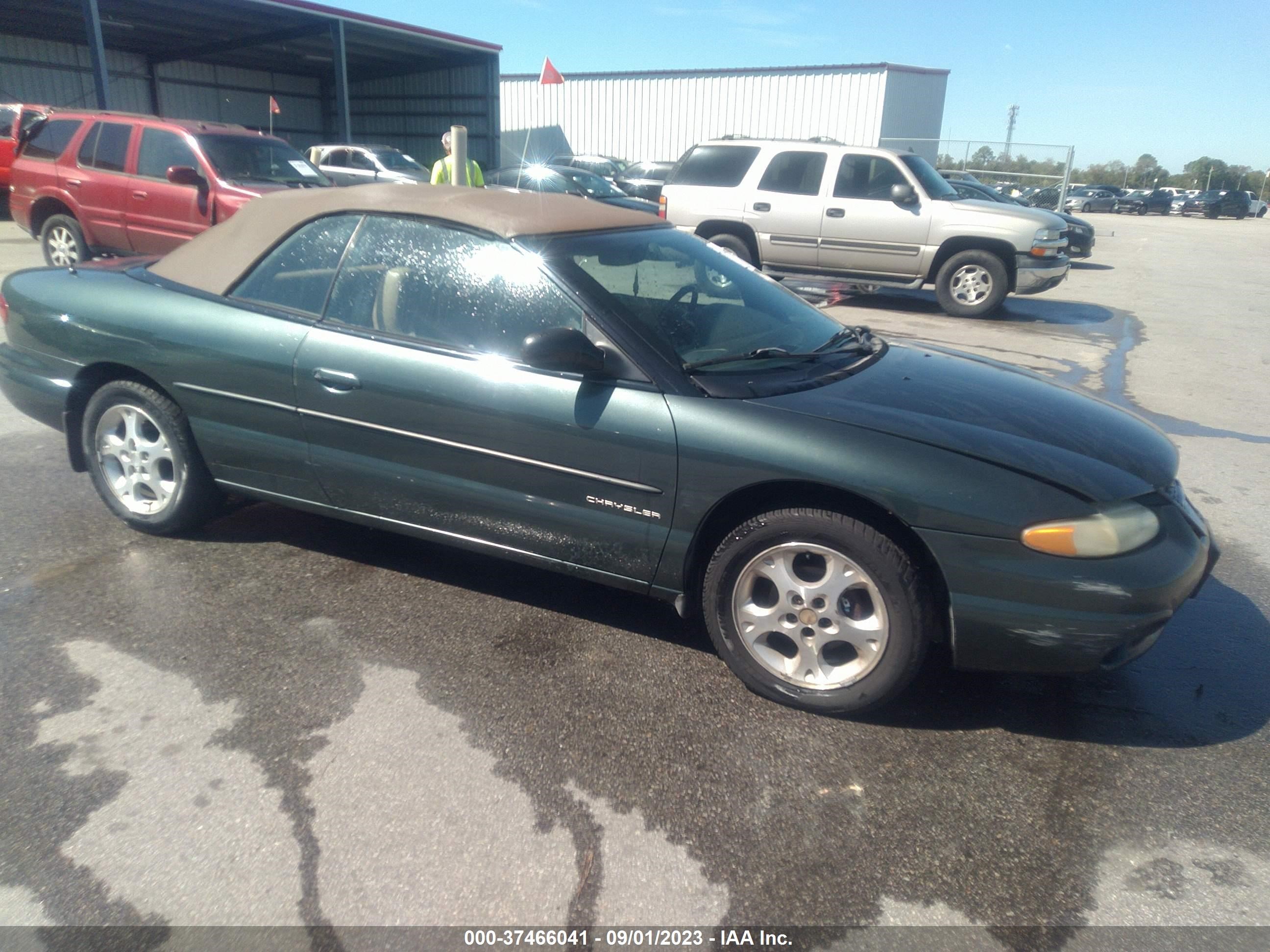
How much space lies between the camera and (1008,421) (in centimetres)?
307

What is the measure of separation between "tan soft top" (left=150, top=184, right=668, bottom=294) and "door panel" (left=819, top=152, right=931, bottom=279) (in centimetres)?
766

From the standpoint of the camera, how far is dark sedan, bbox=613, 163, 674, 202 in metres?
22.3

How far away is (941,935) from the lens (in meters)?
2.12

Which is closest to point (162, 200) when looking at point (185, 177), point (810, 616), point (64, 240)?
point (185, 177)

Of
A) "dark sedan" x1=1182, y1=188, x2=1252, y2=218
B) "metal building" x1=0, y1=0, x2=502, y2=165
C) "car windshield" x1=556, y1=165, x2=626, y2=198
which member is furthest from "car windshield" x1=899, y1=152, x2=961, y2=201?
"dark sedan" x1=1182, y1=188, x2=1252, y2=218

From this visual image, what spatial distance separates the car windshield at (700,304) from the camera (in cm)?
324

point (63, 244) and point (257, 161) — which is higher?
point (257, 161)

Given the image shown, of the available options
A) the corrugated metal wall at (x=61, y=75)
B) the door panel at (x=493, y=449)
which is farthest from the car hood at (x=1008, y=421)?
the corrugated metal wall at (x=61, y=75)

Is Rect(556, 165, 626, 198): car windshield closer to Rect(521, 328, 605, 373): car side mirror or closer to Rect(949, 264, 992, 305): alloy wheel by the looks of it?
Rect(949, 264, 992, 305): alloy wheel

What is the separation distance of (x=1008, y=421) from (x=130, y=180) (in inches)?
403

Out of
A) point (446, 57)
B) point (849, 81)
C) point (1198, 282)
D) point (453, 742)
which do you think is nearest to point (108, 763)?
point (453, 742)

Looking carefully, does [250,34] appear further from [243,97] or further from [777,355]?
[777,355]

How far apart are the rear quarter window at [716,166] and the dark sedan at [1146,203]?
41.4 meters

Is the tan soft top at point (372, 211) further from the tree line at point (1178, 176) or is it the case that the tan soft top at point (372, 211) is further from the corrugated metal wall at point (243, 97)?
the tree line at point (1178, 176)
